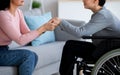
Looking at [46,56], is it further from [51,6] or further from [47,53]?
[51,6]

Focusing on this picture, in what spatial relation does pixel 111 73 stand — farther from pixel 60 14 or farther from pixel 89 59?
pixel 60 14

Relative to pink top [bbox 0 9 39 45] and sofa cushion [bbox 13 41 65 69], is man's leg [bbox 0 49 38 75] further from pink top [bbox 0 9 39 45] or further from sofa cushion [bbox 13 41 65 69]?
sofa cushion [bbox 13 41 65 69]

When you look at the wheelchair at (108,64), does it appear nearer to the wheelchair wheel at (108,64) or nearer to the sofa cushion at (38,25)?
the wheelchair wheel at (108,64)

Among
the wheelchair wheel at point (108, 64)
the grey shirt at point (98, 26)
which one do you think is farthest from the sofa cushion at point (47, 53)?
the wheelchair wheel at point (108, 64)

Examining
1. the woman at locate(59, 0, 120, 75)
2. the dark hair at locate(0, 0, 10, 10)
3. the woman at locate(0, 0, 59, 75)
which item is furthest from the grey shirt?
the dark hair at locate(0, 0, 10, 10)

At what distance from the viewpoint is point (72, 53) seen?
2203 mm

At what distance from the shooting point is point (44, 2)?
4.23 meters

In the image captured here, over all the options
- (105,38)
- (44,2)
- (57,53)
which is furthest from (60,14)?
(105,38)

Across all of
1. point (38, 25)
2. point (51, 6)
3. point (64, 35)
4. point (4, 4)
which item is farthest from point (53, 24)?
point (51, 6)

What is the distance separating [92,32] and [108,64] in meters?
0.24

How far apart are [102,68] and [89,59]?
0.61ft

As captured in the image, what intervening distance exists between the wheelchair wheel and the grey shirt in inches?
8.4

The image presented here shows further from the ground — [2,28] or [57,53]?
[2,28]

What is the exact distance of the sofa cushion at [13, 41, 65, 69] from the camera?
2.56m
